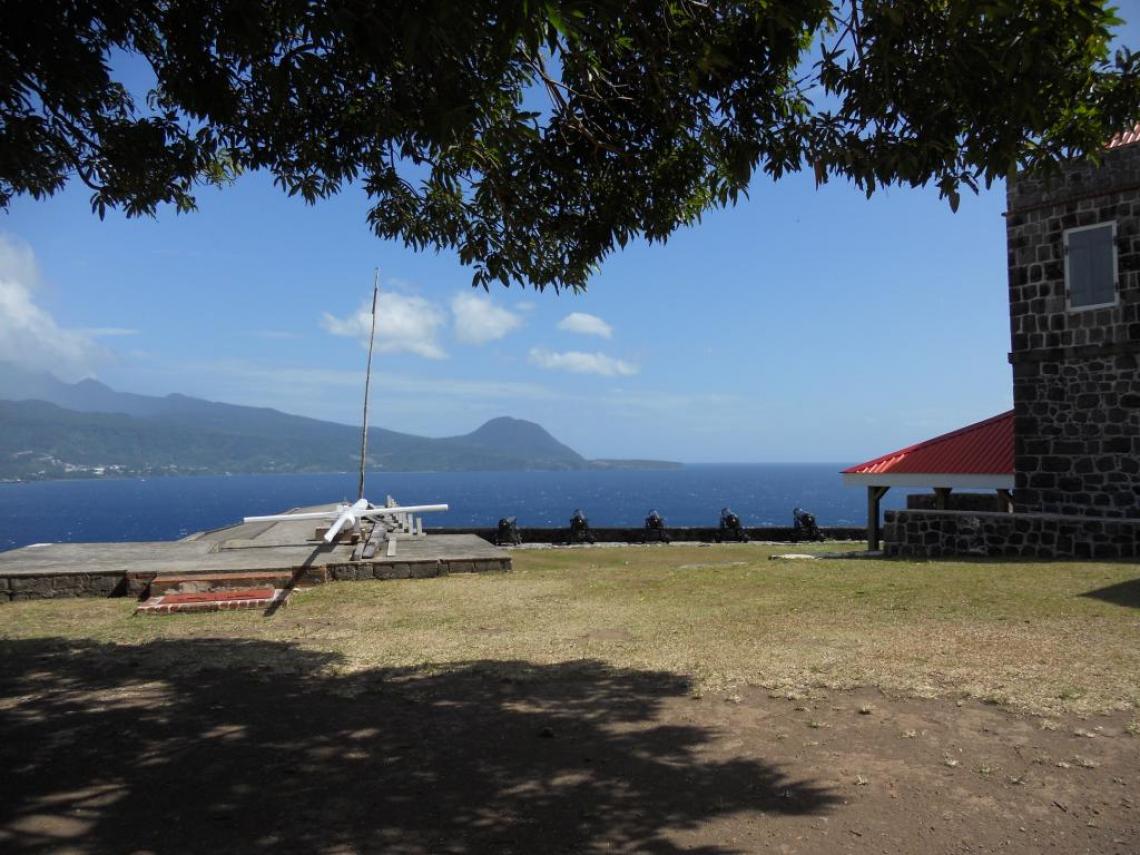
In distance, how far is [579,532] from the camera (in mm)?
25562

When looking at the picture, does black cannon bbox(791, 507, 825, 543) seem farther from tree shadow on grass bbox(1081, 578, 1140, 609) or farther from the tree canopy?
the tree canopy

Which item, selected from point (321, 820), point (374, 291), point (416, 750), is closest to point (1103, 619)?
point (416, 750)

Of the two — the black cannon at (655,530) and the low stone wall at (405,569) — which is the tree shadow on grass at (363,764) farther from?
the black cannon at (655,530)

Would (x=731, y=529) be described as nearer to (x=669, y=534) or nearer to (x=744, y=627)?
(x=669, y=534)

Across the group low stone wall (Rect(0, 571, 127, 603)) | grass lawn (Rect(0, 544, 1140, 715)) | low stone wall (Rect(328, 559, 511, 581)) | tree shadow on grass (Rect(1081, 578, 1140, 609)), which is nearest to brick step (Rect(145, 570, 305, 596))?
grass lawn (Rect(0, 544, 1140, 715))

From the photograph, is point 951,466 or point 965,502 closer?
point 951,466

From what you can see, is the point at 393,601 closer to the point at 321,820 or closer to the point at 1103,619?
the point at 321,820

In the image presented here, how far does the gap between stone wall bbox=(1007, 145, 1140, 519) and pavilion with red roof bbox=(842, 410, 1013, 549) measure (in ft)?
3.00

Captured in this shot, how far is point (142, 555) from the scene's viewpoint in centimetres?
1487

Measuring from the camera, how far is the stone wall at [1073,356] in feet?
51.1

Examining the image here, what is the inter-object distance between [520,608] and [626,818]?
6.55 m

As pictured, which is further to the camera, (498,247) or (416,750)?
(498,247)

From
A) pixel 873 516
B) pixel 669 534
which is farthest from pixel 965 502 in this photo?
pixel 669 534

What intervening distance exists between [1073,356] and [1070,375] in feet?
1.25
